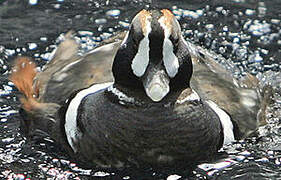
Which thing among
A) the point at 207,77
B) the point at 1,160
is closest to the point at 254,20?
the point at 207,77

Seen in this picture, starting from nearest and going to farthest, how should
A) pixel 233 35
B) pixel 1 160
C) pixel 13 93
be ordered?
pixel 1 160, pixel 13 93, pixel 233 35

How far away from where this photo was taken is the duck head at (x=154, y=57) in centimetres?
422

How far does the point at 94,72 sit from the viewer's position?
16.9 ft

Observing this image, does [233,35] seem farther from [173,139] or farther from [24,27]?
[173,139]

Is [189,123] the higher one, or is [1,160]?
[189,123]

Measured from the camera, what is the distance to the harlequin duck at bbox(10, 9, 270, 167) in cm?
427

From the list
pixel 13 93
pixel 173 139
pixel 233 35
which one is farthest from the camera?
pixel 233 35

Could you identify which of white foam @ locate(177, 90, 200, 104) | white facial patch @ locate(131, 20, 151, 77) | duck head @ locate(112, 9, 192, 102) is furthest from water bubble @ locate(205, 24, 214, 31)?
white facial patch @ locate(131, 20, 151, 77)

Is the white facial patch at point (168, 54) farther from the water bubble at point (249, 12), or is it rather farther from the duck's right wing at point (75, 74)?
the water bubble at point (249, 12)

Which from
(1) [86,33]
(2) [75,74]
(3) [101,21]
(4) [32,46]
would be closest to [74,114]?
(2) [75,74]

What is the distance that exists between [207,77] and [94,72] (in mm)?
819

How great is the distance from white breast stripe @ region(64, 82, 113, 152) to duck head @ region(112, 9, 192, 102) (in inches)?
16.3

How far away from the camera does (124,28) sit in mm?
6828

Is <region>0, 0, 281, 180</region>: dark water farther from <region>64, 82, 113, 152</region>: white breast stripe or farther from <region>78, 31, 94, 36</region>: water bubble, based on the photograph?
<region>64, 82, 113, 152</region>: white breast stripe
